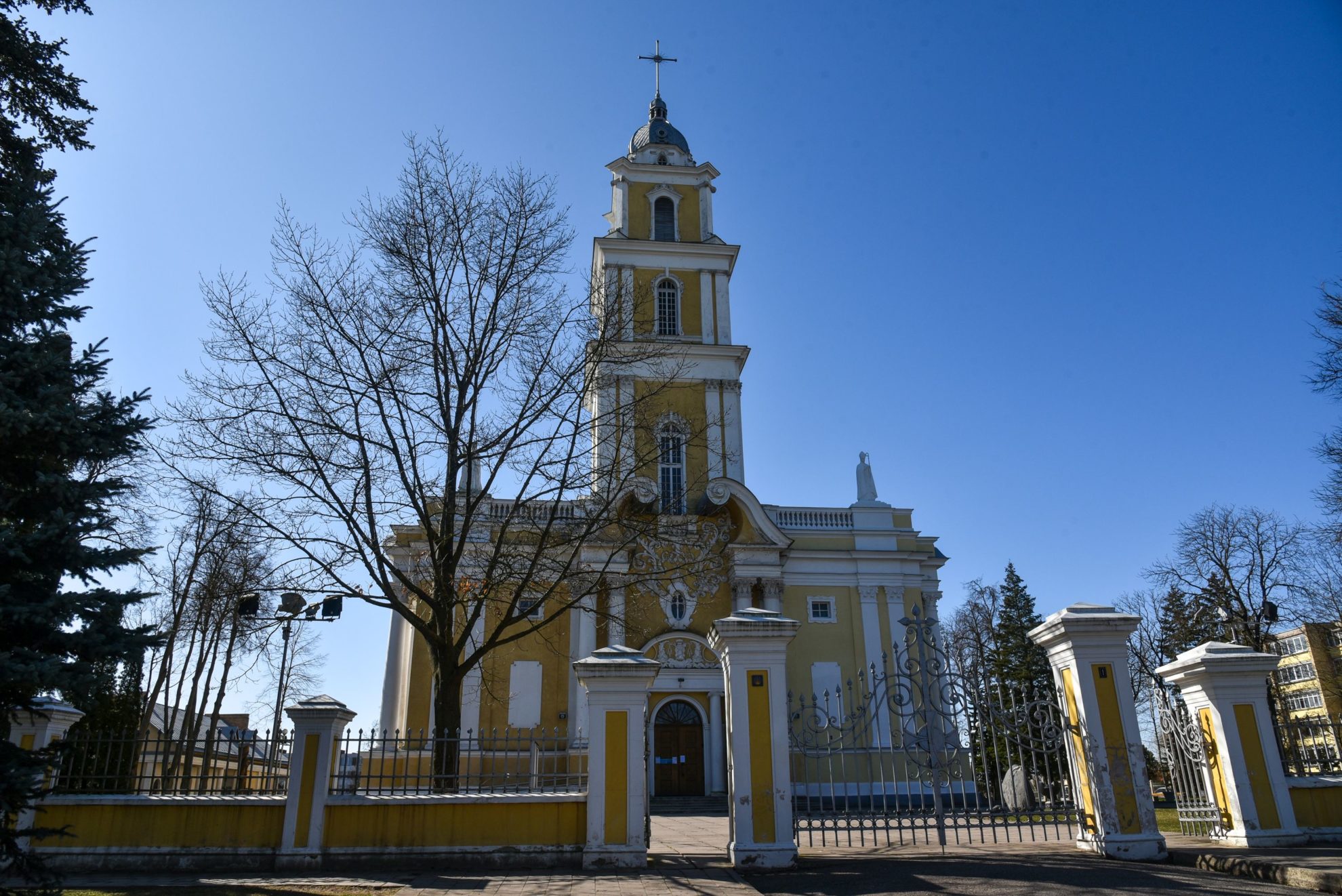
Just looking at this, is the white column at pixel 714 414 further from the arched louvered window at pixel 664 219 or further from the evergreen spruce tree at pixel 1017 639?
the evergreen spruce tree at pixel 1017 639

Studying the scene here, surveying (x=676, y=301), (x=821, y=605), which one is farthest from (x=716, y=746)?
(x=676, y=301)

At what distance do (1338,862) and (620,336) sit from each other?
11.4m

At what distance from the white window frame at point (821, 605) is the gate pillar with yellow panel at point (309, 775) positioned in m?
19.3

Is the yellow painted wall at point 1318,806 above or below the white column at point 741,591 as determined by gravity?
below

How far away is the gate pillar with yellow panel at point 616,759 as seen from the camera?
9891mm

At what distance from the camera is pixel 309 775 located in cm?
1030

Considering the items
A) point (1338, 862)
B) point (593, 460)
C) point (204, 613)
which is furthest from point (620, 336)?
point (204, 613)

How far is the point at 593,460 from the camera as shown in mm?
15422

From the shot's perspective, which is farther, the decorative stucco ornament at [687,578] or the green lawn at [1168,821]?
the decorative stucco ornament at [687,578]

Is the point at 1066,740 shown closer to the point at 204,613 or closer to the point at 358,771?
the point at 358,771

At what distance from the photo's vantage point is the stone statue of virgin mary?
2967 cm

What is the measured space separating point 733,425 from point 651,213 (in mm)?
8729

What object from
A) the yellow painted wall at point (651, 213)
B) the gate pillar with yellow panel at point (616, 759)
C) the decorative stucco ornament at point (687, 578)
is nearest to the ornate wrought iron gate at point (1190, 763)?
the gate pillar with yellow panel at point (616, 759)

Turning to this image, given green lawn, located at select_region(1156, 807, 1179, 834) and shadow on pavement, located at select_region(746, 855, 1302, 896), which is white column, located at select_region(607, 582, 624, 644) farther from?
shadow on pavement, located at select_region(746, 855, 1302, 896)
